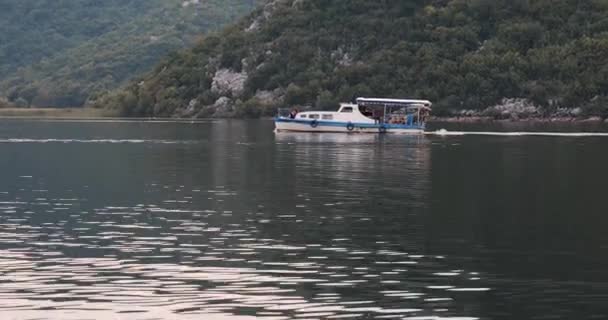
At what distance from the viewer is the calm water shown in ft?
126

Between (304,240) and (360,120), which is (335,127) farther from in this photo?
(304,240)

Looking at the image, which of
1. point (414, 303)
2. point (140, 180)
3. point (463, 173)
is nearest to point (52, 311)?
point (414, 303)

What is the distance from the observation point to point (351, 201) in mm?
67688

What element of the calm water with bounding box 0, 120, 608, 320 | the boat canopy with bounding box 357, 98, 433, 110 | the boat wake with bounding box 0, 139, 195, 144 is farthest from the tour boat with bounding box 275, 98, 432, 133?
the calm water with bounding box 0, 120, 608, 320

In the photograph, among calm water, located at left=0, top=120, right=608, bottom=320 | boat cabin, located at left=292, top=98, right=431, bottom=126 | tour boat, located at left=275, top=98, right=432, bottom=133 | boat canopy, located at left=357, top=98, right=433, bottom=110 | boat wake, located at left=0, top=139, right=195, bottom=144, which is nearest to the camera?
calm water, located at left=0, top=120, right=608, bottom=320

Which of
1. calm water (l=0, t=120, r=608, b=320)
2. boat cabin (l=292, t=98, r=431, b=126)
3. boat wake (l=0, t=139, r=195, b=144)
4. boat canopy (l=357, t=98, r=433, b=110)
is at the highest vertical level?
boat canopy (l=357, t=98, r=433, b=110)

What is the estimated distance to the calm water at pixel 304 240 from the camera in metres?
38.5

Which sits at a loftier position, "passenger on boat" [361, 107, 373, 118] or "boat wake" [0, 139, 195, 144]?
"passenger on boat" [361, 107, 373, 118]

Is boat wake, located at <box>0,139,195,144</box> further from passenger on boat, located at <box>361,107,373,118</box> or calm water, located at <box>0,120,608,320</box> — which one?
passenger on boat, located at <box>361,107,373,118</box>

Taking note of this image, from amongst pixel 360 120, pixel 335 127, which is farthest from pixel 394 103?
pixel 335 127

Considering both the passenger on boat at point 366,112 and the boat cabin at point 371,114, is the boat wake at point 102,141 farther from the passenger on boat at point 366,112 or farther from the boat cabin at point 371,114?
the passenger on boat at point 366,112

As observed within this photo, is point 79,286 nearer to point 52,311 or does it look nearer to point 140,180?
point 52,311

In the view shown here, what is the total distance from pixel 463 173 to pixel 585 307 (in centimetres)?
5057

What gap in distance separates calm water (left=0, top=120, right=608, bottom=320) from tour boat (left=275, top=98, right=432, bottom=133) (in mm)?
73481
